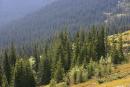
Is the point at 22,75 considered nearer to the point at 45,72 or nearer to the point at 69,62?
the point at 45,72

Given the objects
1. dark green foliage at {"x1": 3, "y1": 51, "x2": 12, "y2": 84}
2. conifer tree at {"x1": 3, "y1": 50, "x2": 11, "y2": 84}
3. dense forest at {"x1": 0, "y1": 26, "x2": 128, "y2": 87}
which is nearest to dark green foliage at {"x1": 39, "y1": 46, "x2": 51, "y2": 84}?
dense forest at {"x1": 0, "y1": 26, "x2": 128, "y2": 87}

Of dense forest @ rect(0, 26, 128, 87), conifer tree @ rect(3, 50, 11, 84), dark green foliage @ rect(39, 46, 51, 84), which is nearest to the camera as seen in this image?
dense forest @ rect(0, 26, 128, 87)

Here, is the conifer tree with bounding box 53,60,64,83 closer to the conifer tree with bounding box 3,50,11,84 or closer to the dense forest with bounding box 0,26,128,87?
the dense forest with bounding box 0,26,128,87

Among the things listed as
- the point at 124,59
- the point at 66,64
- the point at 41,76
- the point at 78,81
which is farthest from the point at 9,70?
the point at 124,59

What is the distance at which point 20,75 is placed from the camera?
4432 inches

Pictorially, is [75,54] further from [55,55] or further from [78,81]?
[78,81]

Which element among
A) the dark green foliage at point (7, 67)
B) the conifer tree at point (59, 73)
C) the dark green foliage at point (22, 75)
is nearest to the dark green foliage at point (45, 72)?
the conifer tree at point (59, 73)

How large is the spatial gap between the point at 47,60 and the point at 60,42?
37.4ft

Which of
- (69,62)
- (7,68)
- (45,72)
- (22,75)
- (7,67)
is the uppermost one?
(69,62)

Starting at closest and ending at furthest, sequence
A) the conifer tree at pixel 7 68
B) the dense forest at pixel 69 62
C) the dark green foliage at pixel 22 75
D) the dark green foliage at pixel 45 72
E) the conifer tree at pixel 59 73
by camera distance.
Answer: the dark green foliage at pixel 22 75, the dense forest at pixel 69 62, the conifer tree at pixel 59 73, the conifer tree at pixel 7 68, the dark green foliage at pixel 45 72

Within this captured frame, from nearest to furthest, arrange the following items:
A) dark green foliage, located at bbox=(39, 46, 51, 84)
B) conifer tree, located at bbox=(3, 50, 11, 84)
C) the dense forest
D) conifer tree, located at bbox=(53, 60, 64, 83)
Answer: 1. the dense forest
2. conifer tree, located at bbox=(53, 60, 64, 83)
3. conifer tree, located at bbox=(3, 50, 11, 84)
4. dark green foliage, located at bbox=(39, 46, 51, 84)

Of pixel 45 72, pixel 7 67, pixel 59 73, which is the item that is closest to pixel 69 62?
pixel 45 72

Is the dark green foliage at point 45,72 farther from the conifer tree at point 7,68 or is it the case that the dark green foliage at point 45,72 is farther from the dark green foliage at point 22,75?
the dark green foliage at point 22,75

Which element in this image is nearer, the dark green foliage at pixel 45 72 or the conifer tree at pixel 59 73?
the conifer tree at pixel 59 73
